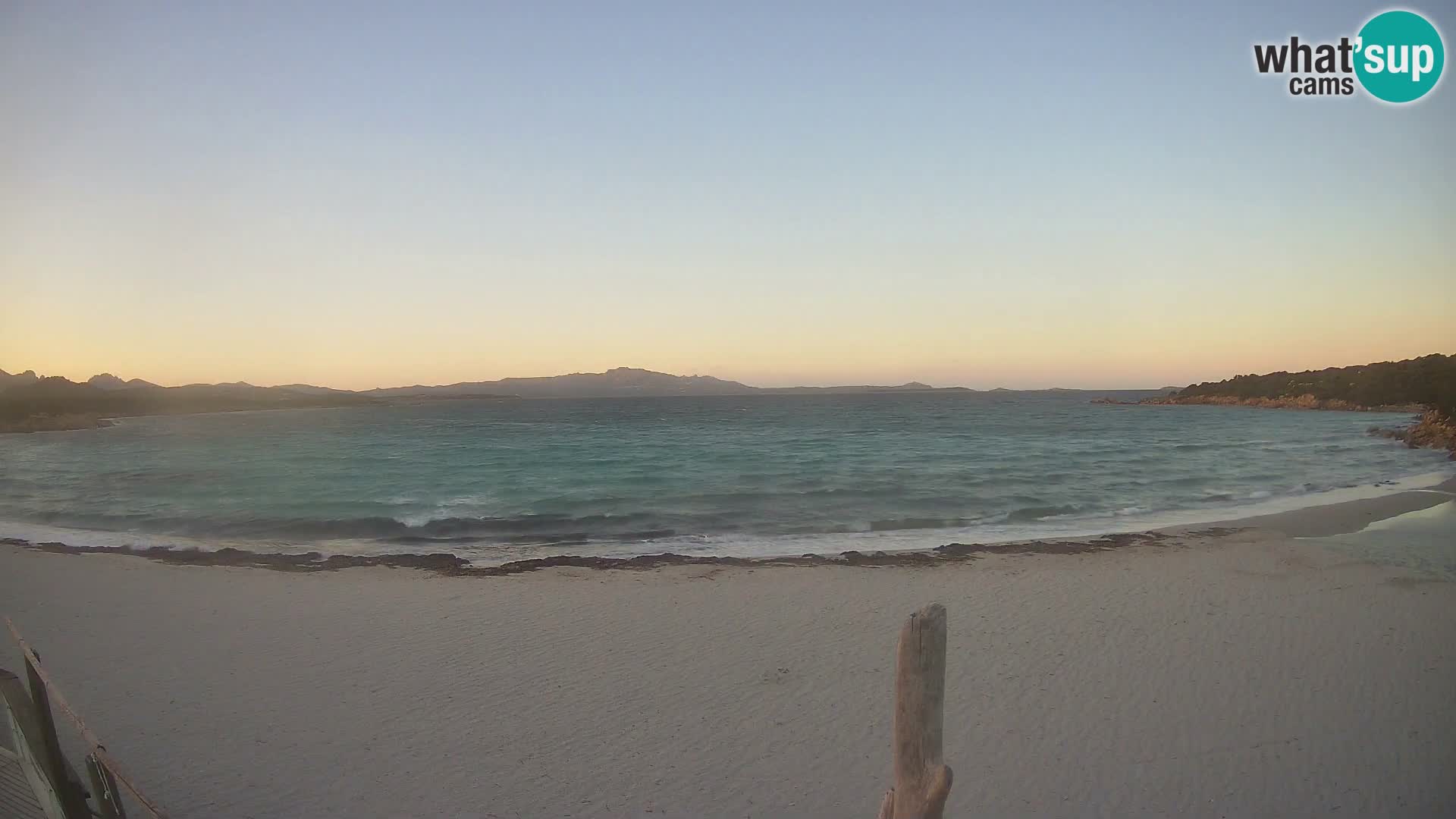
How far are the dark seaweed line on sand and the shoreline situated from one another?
0.05 feet

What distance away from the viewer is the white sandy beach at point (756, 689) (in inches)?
248

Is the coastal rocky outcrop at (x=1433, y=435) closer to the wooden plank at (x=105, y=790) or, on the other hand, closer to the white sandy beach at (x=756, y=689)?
the white sandy beach at (x=756, y=689)

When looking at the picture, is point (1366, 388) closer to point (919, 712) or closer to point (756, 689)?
point (756, 689)

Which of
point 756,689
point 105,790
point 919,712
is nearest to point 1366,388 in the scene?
point 756,689

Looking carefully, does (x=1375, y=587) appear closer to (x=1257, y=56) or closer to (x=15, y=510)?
(x=1257, y=56)

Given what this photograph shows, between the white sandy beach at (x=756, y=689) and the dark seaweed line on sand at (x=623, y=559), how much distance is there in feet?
3.56

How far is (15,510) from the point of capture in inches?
953

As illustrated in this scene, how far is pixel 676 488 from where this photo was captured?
26750 millimetres

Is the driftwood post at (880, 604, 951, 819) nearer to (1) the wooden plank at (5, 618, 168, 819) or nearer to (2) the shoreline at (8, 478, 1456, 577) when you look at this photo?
(1) the wooden plank at (5, 618, 168, 819)

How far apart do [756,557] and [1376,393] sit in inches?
3147

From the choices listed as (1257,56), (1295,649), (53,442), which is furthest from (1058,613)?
(53,442)

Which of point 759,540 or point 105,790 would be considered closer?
point 105,790

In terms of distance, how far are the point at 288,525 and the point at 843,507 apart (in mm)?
16514

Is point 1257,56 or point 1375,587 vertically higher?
point 1257,56
